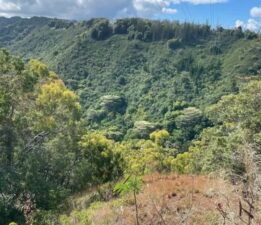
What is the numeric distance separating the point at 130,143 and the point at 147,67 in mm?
Result: 65316

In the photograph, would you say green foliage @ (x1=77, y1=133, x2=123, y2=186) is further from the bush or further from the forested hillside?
the bush

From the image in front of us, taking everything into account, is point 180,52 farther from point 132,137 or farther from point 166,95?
point 132,137

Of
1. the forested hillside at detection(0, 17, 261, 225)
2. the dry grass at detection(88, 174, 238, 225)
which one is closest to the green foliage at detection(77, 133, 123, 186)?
the forested hillside at detection(0, 17, 261, 225)

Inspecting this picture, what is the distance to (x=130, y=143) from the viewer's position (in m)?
53.7

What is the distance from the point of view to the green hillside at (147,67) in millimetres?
89631

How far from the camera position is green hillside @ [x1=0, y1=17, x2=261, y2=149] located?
89631mm

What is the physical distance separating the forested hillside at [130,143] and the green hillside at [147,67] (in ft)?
1.35

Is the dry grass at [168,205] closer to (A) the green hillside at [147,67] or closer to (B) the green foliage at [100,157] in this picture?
(B) the green foliage at [100,157]

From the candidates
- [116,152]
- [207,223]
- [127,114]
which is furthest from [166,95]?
[207,223]

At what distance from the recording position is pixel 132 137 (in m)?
74.4

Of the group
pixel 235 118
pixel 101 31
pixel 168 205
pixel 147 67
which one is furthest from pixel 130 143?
pixel 101 31

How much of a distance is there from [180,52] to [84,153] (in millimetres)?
104699

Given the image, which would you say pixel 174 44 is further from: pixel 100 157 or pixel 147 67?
pixel 100 157

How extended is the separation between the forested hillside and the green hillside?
0.41 metres
